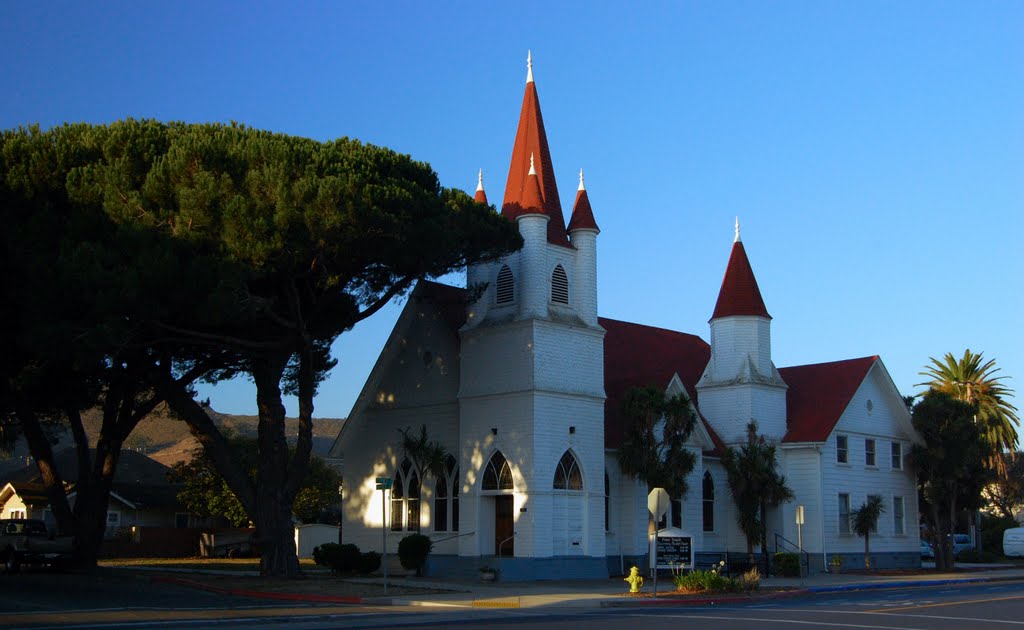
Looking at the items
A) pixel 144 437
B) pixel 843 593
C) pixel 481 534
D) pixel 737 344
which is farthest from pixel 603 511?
pixel 144 437

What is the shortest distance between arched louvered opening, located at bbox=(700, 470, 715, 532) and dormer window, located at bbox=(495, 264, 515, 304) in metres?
12.1

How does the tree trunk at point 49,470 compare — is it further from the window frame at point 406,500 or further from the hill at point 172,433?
the hill at point 172,433

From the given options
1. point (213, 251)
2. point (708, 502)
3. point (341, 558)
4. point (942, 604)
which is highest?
point (213, 251)

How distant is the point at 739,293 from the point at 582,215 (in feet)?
33.5

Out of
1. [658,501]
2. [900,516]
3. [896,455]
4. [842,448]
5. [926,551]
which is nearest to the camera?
[658,501]

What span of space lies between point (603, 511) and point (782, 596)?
890cm

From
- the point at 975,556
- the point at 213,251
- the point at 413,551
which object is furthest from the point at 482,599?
the point at 975,556

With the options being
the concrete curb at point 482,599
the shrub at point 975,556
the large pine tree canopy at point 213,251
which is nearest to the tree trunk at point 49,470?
the large pine tree canopy at point 213,251

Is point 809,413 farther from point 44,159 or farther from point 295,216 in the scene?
point 44,159

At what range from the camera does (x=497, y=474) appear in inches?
1481

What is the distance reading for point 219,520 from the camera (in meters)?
64.9

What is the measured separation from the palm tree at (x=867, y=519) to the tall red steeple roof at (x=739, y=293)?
8778 millimetres

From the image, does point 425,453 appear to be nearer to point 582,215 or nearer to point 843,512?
point 582,215

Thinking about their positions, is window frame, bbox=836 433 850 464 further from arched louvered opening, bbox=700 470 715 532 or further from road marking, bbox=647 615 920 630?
road marking, bbox=647 615 920 630
